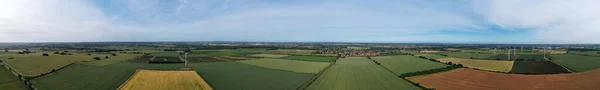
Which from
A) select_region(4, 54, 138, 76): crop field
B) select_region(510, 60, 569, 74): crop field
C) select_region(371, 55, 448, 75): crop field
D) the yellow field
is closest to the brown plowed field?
select_region(510, 60, 569, 74): crop field

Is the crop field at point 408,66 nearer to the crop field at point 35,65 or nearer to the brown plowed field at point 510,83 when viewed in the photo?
the brown plowed field at point 510,83

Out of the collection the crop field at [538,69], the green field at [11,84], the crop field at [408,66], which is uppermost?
the crop field at [538,69]

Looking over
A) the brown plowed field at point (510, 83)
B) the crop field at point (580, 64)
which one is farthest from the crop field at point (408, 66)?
the crop field at point (580, 64)

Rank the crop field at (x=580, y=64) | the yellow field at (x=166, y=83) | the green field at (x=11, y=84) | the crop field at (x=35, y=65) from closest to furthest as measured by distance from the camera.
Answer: the green field at (x=11, y=84)
the yellow field at (x=166, y=83)
the crop field at (x=35, y=65)
the crop field at (x=580, y=64)

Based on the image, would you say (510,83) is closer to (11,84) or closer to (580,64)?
(580,64)

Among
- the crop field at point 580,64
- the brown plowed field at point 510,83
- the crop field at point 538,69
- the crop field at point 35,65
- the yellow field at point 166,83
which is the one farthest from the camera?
the crop field at point 580,64

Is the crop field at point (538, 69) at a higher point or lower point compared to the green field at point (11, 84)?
higher

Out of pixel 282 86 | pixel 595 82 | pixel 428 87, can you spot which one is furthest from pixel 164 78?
pixel 595 82

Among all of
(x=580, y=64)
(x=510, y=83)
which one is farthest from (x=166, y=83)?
(x=580, y=64)

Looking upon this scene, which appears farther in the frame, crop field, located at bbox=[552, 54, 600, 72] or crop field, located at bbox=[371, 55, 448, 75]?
crop field, located at bbox=[552, 54, 600, 72]

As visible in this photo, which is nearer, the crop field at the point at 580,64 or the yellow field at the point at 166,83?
the yellow field at the point at 166,83

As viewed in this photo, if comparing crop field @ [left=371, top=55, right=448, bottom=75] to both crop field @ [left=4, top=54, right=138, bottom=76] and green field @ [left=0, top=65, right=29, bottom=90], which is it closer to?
green field @ [left=0, top=65, right=29, bottom=90]

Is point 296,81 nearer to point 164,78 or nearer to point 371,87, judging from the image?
point 371,87
